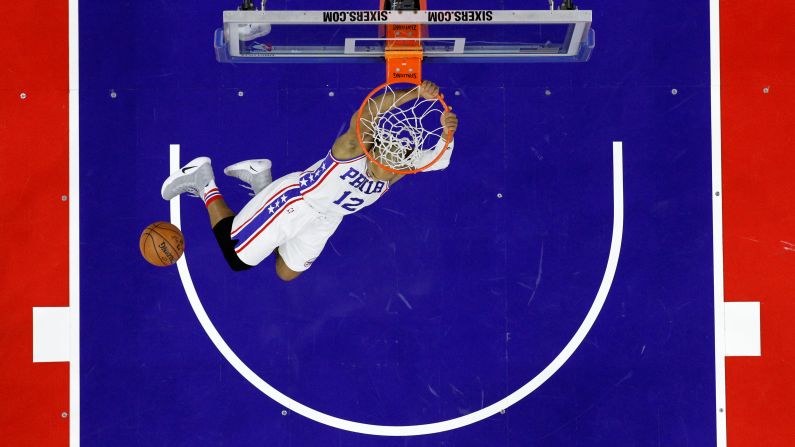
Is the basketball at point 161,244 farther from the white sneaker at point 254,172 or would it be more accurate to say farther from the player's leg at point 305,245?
the player's leg at point 305,245

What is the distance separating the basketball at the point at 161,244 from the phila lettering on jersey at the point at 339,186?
3.61ft

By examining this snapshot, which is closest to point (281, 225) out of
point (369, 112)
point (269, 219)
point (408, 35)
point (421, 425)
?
point (269, 219)

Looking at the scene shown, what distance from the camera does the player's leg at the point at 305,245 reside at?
5.94 meters

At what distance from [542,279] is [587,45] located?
2.29 m

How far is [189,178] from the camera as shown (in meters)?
6.10

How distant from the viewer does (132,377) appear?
6402 mm

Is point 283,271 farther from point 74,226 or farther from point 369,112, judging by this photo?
point 74,226

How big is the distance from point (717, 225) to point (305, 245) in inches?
142

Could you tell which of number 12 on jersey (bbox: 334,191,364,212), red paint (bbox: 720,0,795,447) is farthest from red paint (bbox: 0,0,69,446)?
red paint (bbox: 720,0,795,447)

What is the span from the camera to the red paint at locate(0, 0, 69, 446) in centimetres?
638

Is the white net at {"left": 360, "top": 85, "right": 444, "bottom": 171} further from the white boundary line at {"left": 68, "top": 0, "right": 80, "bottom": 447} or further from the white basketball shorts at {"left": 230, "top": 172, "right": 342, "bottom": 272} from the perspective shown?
the white boundary line at {"left": 68, "top": 0, "right": 80, "bottom": 447}

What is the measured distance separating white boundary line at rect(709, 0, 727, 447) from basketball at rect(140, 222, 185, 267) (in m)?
4.58

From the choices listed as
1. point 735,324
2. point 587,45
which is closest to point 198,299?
point 587,45

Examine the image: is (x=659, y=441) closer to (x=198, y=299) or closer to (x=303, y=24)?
(x=198, y=299)
